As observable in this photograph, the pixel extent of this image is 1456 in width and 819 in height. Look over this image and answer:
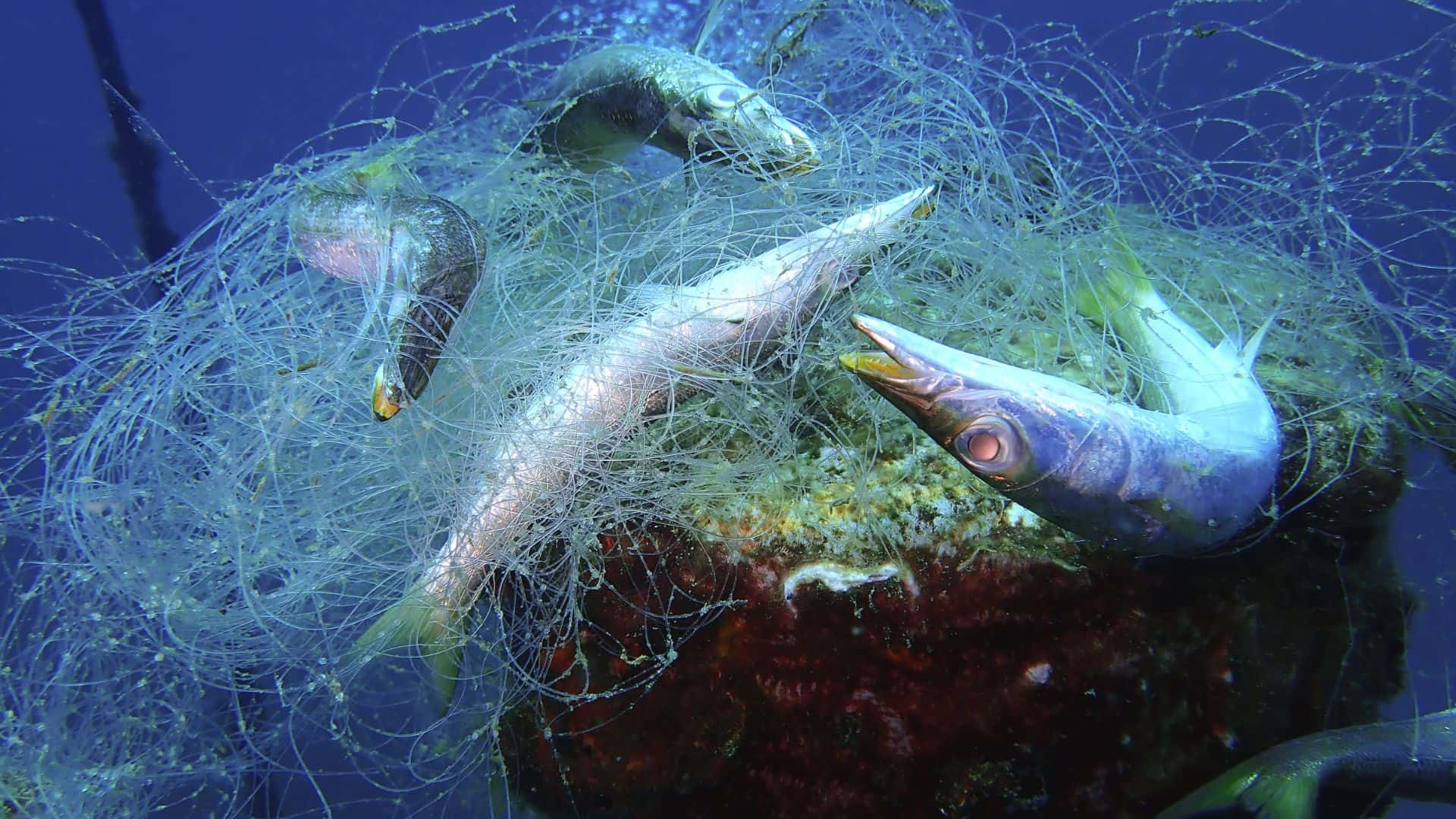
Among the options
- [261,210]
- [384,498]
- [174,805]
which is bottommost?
[174,805]

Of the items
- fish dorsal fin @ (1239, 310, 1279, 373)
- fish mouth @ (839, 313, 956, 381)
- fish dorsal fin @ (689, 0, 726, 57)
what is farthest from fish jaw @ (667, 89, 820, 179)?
fish dorsal fin @ (1239, 310, 1279, 373)

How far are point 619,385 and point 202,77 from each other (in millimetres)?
5345

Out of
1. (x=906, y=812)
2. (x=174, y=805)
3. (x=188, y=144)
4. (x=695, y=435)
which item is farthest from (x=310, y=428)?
(x=188, y=144)

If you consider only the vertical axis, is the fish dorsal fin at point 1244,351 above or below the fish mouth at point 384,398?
below

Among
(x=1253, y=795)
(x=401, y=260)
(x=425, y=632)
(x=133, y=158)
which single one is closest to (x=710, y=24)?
(x=401, y=260)

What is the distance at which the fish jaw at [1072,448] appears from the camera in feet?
4.30

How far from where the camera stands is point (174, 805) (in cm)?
250

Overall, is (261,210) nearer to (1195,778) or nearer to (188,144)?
(1195,778)

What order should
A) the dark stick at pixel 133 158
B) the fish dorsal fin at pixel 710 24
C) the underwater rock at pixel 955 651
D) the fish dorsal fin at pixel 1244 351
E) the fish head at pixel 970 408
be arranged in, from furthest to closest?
the dark stick at pixel 133 158 → the fish dorsal fin at pixel 710 24 → the fish dorsal fin at pixel 1244 351 → the underwater rock at pixel 955 651 → the fish head at pixel 970 408

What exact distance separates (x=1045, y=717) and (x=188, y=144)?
634cm

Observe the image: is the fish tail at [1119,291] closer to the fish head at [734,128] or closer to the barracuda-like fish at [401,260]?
the fish head at [734,128]

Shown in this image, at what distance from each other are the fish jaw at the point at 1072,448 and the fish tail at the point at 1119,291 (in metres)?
0.43

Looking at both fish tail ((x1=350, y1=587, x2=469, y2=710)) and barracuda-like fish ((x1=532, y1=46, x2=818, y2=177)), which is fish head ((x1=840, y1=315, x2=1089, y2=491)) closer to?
barracuda-like fish ((x1=532, y1=46, x2=818, y2=177))

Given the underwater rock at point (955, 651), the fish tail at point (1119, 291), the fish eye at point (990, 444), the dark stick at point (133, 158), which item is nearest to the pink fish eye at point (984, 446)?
the fish eye at point (990, 444)
